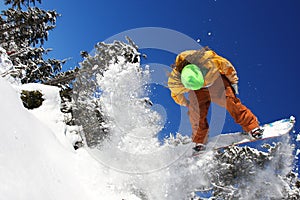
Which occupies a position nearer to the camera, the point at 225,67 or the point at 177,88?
the point at 225,67

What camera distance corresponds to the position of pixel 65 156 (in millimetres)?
5168

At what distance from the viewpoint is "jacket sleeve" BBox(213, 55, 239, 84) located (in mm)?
5810

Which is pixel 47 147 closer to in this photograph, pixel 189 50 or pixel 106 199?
pixel 106 199

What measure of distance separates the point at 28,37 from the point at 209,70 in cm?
1522

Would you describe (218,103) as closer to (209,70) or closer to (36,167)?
(209,70)

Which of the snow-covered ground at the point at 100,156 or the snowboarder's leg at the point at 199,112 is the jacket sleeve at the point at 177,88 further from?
the snow-covered ground at the point at 100,156

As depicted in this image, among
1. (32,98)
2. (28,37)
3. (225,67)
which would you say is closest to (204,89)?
(225,67)

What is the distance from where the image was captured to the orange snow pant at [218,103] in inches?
239

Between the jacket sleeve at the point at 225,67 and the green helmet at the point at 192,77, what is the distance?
1.49 feet

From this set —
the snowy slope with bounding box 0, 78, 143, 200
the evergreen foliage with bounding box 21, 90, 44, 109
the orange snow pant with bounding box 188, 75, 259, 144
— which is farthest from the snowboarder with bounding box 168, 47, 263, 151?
the evergreen foliage with bounding box 21, 90, 44, 109

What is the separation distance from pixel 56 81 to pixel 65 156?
11.9 meters

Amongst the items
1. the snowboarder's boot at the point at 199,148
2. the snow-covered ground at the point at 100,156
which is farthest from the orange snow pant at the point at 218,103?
the snow-covered ground at the point at 100,156

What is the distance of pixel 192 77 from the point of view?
5.52 m

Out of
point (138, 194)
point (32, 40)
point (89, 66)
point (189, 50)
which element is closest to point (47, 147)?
point (138, 194)
